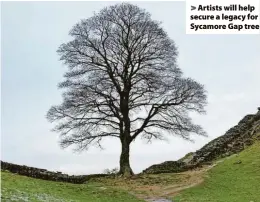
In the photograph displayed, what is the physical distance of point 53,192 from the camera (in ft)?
92.8

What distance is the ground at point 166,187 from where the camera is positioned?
27422 millimetres

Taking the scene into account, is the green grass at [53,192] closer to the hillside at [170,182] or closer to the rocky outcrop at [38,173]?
the hillside at [170,182]

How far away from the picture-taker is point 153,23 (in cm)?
4369

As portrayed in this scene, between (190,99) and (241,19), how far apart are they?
12880mm

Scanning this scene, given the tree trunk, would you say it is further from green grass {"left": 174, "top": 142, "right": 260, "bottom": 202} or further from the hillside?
green grass {"left": 174, "top": 142, "right": 260, "bottom": 202}

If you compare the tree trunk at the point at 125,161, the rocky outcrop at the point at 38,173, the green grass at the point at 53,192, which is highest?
the tree trunk at the point at 125,161

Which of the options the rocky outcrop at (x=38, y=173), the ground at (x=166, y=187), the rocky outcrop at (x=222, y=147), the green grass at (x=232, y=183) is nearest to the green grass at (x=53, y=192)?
the ground at (x=166, y=187)

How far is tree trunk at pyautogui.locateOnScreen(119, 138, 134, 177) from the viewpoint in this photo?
1672 inches

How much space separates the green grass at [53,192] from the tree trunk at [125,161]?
33.9ft

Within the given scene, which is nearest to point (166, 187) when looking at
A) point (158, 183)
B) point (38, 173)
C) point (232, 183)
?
point (158, 183)

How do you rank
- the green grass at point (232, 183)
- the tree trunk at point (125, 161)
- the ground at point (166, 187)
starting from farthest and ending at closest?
the tree trunk at point (125, 161), the green grass at point (232, 183), the ground at point (166, 187)

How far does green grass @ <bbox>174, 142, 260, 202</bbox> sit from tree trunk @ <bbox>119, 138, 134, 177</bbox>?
21.9 ft

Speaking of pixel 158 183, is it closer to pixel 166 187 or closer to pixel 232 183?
pixel 166 187

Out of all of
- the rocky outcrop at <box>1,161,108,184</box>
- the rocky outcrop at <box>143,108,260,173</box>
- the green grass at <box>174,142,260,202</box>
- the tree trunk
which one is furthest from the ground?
the rocky outcrop at <box>143,108,260,173</box>
